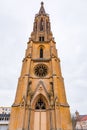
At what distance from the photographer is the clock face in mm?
29781

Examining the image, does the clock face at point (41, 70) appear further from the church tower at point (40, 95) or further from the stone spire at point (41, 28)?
the stone spire at point (41, 28)

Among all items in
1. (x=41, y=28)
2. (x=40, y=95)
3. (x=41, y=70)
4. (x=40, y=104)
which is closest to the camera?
(x=40, y=104)

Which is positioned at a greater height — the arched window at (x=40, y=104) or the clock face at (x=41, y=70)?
the clock face at (x=41, y=70)

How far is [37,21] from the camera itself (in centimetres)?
4297

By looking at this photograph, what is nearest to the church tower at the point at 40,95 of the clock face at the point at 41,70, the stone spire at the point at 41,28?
the clock face at the point at 41,70

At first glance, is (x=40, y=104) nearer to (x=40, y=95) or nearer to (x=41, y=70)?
(x=40, y=95)

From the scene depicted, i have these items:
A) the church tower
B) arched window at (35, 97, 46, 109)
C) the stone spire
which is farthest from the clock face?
the stone spire

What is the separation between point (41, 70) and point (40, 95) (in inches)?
218

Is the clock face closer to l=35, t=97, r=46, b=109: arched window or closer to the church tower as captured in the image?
the church tower

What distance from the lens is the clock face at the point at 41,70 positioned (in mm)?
29781

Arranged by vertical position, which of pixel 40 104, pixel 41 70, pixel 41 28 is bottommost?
pixel 40 104

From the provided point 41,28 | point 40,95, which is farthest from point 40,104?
point 41,28

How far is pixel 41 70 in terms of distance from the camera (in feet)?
99.7

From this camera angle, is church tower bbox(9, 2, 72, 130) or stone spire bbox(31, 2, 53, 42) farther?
stone spire bbox(31, 2, 53, 42)
